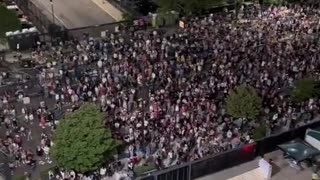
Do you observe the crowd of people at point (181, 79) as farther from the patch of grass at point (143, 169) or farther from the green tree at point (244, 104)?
the green tree at point (244, 104)

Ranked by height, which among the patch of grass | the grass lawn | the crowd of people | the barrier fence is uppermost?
the grass lawn

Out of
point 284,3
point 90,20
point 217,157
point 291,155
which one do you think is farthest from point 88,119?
point 284,3

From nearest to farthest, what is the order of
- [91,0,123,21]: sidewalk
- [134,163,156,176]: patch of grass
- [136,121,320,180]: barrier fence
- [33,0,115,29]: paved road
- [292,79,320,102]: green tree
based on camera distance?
[136,121,320,180]: barrier fence < [134,163,156,176]: patch of grass < [292,79,320,102]: green tree < [33,0,115,29]: paved road < [91,0,123,21]: sidewalk

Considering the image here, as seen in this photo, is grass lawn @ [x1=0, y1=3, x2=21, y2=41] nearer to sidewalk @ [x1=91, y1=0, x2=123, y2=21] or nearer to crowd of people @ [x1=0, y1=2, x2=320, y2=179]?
crowd of people @ [x1=0, y1=2, x2=320, y2=179]

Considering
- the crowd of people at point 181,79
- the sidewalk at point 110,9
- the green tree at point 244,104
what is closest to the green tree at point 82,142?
the crowd of people at point 181,79

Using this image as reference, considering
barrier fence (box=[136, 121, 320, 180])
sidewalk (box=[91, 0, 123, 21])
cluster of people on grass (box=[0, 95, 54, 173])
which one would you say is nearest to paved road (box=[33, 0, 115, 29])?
sidewalk (box=[91, 0, 123, 21])

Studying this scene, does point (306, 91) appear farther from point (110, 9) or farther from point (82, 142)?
point (110, 9)

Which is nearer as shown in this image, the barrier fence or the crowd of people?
the barrier fence

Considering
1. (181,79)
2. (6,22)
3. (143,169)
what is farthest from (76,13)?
(143,169)
